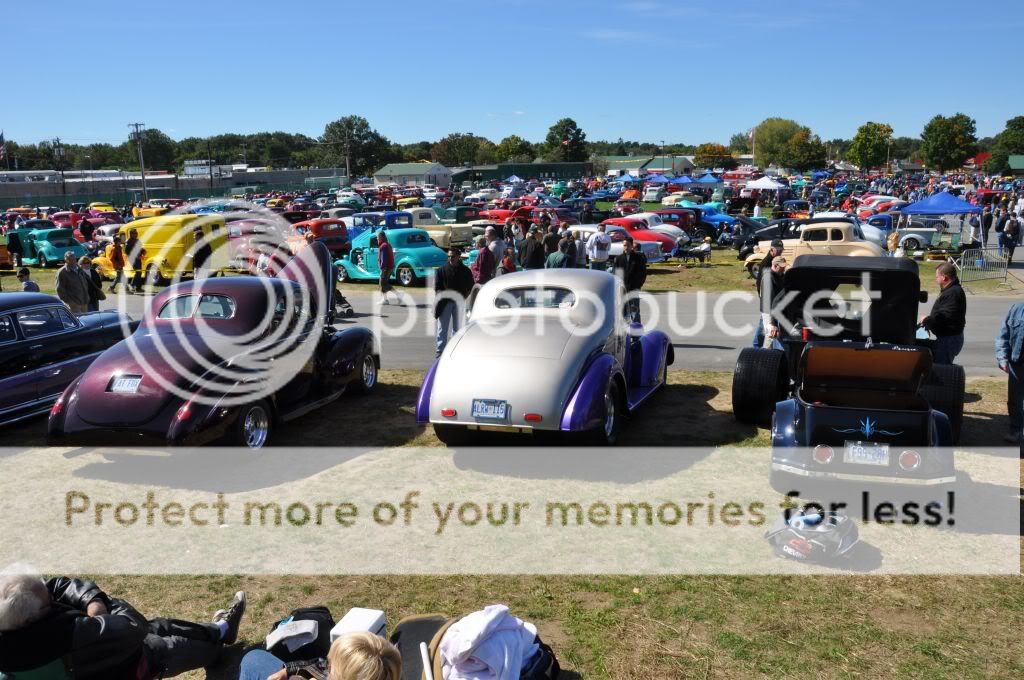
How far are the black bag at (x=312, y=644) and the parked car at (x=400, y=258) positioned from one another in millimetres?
16572

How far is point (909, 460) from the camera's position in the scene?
20.8ft

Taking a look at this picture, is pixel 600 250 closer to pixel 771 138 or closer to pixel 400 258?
pixel 400 258

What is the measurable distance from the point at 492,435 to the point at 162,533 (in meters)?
3.18

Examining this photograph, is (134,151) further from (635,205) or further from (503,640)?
(503,640)

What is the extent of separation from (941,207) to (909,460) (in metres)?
23.6

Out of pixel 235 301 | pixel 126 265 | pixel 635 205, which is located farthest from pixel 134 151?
pixel 235 301

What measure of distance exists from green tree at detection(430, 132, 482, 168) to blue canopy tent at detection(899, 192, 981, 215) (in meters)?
141

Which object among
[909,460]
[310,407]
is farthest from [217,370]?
[909,460]

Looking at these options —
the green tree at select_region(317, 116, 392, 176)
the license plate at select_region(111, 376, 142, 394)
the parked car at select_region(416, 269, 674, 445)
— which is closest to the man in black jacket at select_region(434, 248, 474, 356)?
the parked car at select_region(416, 269, 674, 445)

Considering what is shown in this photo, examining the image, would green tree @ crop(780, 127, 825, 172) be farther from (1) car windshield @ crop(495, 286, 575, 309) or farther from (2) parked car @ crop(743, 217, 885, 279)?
(1) car windshield @ crop(495, 286, 575, 309)

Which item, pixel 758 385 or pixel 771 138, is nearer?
pixel 758 385

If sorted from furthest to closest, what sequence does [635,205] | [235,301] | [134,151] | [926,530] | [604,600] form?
[134,151] < [635,205] < [235,301] < [926,530] < [604,600]

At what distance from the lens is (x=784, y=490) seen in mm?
6754

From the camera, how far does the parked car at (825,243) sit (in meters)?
21.7
